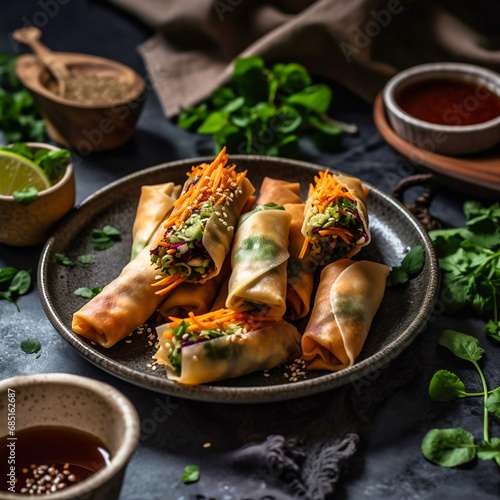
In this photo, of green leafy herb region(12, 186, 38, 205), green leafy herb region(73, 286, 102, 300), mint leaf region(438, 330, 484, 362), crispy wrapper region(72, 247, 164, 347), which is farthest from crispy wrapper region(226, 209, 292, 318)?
green leafy herb region(12, 186, 38, 205)

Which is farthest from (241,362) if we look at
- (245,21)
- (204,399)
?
(245,21)

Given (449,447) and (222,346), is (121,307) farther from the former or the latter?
(449,447)

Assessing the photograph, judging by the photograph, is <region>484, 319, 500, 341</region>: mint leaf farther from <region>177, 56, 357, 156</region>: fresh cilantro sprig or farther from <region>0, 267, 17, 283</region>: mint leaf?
<region>0, 267, 17, 283</region>: mint leaf

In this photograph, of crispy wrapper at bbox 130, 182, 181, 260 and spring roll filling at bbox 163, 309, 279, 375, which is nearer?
spring roll filling at bbox 163, 309, 279, 375

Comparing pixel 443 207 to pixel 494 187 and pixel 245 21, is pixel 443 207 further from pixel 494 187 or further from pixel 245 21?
pixel 245 21

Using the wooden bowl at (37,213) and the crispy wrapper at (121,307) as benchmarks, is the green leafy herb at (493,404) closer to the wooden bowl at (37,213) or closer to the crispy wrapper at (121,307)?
the crispy wrapper at (121,307)

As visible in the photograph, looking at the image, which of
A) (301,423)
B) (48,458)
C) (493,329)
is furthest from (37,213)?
(493,329)
